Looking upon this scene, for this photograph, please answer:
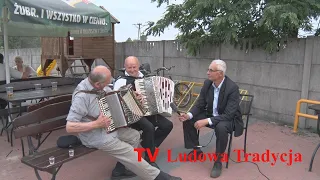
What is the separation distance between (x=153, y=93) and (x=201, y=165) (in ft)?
3.71

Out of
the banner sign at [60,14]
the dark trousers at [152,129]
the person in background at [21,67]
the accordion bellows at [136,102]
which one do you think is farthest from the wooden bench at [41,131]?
the person in background at [21,67]

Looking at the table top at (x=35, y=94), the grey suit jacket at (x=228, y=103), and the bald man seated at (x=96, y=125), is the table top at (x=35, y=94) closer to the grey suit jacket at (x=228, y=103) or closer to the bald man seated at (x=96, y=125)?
the bald man seated at (x=96, y=125)

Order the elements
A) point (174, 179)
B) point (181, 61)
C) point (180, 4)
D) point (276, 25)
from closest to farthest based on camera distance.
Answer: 1. point (174, 179)
2. point (276, 25)
3. point (180, 4)
4. point (181, 61)

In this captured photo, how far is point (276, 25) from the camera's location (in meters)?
4.72

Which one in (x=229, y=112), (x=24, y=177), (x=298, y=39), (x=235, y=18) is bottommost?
(x=24, y=177)

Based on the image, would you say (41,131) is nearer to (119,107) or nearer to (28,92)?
(119,107)

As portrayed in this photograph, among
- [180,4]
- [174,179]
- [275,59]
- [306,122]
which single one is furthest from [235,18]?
[174,179]

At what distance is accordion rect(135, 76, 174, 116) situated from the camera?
3.15 meters

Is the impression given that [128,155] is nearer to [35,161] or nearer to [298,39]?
[35,161]

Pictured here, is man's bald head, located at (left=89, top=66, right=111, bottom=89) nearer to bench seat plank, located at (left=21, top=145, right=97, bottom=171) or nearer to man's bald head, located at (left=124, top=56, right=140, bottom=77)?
bench seat plank, located at (left=21, top=145, right=97, bottom=171)

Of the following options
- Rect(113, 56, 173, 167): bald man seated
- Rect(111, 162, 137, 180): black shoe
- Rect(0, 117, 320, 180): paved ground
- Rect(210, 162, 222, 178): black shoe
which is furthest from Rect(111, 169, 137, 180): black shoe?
Rect(210, 162, 222, 178): black shoe

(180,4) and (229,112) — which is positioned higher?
(180,4)

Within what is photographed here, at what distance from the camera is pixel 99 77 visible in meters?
2.64

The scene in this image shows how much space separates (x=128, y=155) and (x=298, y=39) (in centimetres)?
375
